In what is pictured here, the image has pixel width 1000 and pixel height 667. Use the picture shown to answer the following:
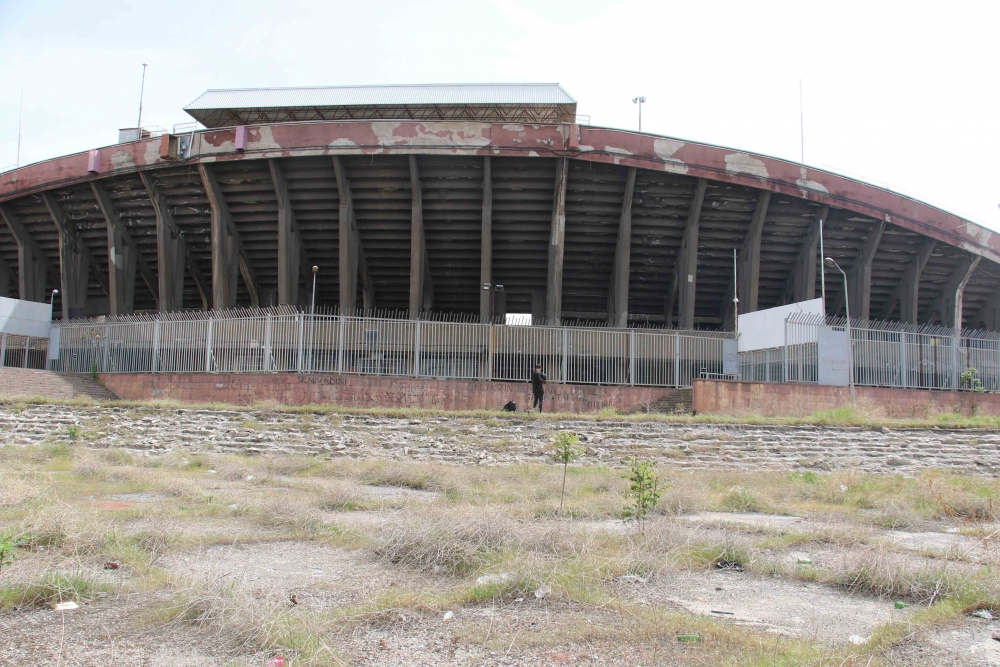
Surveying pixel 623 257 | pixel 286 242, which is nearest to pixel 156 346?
pixel 286 242

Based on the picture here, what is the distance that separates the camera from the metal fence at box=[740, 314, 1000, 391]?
2008 centimetres

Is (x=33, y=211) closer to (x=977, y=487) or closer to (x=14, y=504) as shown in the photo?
(x=14, y=504)

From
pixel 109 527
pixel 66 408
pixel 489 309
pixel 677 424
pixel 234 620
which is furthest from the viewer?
pixel 489 309

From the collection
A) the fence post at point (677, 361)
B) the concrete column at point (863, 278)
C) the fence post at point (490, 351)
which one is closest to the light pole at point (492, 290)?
the fence post at point (490, 351)

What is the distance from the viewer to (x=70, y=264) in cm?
2939

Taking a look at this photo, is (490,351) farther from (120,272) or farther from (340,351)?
(120,272)

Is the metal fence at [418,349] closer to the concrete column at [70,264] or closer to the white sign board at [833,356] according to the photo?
the white sign board at [833,356]

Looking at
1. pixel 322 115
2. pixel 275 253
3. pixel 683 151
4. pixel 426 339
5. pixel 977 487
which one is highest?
pixel 322 115

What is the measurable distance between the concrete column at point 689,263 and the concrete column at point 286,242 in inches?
526

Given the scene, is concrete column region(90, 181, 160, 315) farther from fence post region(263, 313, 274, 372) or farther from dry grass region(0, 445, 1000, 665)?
dry grass region(0, 445, 1000, 665)

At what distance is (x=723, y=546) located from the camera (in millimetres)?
6480

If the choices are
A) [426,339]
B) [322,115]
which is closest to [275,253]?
[322,115]

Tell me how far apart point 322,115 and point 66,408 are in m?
15.3

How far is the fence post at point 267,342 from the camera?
1998 centimetres
